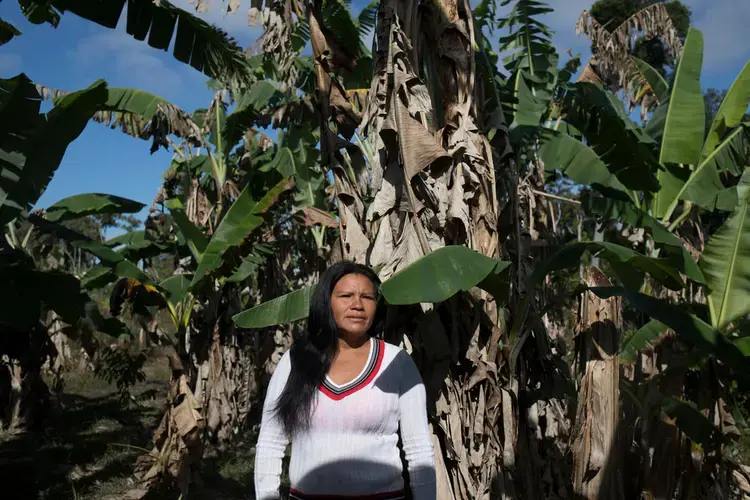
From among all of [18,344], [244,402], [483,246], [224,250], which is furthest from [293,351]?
[244,402]

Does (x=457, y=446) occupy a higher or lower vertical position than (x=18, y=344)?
lower

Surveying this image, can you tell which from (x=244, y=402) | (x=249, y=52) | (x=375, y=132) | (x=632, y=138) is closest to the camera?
(x=375, y=132)

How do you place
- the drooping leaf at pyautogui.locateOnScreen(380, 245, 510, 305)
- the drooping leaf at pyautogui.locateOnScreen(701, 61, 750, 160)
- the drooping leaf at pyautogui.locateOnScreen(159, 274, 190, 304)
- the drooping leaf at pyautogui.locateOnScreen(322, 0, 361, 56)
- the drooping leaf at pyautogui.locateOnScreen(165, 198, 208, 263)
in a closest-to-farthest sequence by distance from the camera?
the drooping leaf at pyautogui.locateOnScreen(380, 245, 510, 305), the drooping leaf at pyautogui.locateOnScreen(322, 0, 361, 56), the drooping leaf at pyautogui.locateOnScreen(701, 61, 750, 160), the drooping leaf at pyautogui.locateOnScreen(165, 198, 208, 263), the drooping leaf at pyautogui.locateOnScreen(159, 274, 190, 304)

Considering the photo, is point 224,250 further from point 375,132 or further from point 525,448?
point 525,448

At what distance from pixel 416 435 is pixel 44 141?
3911 millimetres

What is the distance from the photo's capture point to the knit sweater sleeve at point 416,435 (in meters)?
2.17

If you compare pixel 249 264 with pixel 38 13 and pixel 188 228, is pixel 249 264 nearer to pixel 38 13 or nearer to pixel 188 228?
pixel 188 228

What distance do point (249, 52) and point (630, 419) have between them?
4483 mm

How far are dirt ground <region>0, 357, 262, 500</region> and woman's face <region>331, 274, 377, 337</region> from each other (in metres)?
5.22

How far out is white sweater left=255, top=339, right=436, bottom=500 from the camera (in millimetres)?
2145

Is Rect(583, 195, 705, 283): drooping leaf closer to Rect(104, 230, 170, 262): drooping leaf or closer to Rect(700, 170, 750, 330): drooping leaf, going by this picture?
Rect(700, 170, 750, 330): drooping leaf

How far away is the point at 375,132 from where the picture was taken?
394 cm

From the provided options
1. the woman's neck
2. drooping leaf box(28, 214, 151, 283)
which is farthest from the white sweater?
drooping leaf box(28, 214, 151, 283)

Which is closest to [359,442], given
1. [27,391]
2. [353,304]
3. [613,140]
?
[353,304]
